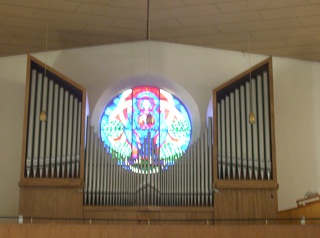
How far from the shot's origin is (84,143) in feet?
32.0

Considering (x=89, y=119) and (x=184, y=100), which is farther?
(x=184, y=100)

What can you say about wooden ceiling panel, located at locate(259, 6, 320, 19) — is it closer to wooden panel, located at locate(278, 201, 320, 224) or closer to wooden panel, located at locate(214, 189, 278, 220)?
wooden panel, located at locate(214, 189, 278, 220)

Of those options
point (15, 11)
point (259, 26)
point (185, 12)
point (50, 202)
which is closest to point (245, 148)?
point (259, 26)

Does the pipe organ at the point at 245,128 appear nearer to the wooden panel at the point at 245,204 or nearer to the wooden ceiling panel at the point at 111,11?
the wooden panel at the point at 245,204

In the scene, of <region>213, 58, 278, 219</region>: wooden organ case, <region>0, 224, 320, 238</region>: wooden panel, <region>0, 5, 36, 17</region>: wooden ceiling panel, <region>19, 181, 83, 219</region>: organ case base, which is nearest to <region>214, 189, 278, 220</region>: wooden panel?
<region>213, 58, 278, 219</region>: wooden organ case

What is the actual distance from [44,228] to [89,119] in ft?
7.23

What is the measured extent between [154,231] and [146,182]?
1071 mm

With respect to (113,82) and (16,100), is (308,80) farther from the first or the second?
(16,100)

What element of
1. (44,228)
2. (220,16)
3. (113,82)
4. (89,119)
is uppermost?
(220,16)

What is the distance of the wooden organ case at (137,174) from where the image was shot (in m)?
9.43

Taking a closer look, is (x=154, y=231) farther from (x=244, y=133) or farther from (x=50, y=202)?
(x=244, y=133)

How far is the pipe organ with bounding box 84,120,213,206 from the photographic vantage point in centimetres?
952

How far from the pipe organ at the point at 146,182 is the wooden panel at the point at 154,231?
2.85ft

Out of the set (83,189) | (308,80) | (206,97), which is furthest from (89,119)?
(308,80)
